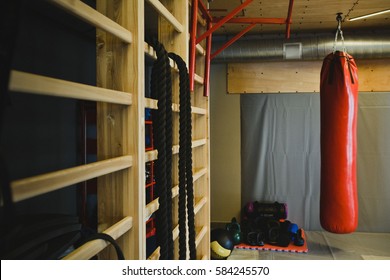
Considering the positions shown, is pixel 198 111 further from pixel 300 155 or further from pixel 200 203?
pixel 300 155

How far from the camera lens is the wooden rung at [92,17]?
91 centimetres

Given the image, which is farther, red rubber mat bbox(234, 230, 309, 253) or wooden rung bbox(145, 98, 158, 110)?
red rubber mat bbox(234, 230, 309, 253)

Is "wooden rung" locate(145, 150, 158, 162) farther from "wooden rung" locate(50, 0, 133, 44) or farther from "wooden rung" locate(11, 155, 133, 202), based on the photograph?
"wooden rung" locate(50, 0, 133, 44)

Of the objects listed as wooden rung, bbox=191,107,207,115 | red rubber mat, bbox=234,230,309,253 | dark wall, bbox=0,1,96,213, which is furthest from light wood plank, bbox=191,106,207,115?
red rubber mat, bbox=234,230,309,253

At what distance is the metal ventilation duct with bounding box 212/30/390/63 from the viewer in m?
4.10

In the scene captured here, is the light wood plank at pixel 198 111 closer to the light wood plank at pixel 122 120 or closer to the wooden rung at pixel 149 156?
the wooden rung at pixel 149 156

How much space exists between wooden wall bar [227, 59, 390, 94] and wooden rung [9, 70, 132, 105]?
3853 millimetres

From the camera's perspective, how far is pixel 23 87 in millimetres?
705

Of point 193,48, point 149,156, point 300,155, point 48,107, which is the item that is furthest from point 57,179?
point 300,155

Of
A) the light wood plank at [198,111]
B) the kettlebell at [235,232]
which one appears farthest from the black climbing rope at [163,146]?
the kettlebell at [235,232]

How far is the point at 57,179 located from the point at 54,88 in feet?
0.71

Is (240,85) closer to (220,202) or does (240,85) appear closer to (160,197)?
(220,202)
